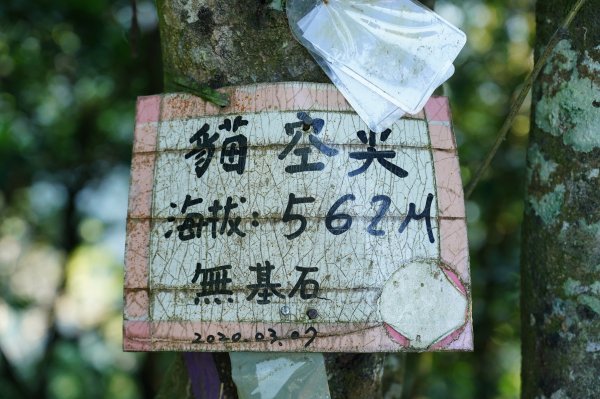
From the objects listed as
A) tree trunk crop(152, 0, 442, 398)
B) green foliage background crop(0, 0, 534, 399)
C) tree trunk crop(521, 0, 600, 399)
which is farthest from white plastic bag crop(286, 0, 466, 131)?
green foliage background crop(0, 0, 534, 399)

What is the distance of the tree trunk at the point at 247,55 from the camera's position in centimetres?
142

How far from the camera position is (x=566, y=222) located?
58.2 inches

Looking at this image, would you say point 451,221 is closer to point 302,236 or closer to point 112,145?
point 302,236

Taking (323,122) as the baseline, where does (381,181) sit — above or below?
below

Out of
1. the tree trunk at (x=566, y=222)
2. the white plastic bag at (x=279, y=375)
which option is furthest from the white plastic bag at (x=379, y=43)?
the white plastic bag at (x=279, y=375)

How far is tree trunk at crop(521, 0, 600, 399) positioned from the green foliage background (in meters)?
0.97

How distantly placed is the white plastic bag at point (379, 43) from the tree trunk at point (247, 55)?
0.04 metres

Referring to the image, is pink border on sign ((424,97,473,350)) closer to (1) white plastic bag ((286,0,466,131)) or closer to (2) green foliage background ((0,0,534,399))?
(1) white plastic bag ((286,0,466,131))

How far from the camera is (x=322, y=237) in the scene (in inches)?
51.1

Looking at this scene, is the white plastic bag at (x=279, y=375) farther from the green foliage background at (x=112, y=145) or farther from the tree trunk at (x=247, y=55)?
the green foliage background at (x=112, y=145)

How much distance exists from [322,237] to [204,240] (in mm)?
216

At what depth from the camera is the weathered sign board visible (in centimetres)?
129

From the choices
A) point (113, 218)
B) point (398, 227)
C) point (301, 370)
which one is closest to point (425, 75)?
point (398, 227)

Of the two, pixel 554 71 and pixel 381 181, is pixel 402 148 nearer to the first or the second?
pixel 381 181
